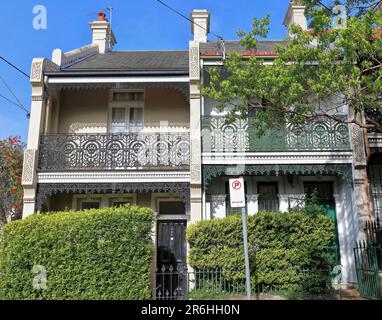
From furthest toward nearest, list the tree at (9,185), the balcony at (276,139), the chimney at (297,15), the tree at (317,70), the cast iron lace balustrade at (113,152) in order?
1. the chimney at (297,15)
2. the tree at (9,185)
3. the cast iron lace balustrade at (113,152)
4. the balcony at (276,139)
5. the tree at (317,70)

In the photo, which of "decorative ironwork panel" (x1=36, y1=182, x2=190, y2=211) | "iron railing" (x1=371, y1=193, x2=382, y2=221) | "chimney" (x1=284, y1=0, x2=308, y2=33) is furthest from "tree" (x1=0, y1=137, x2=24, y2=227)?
"chimney" (x1=284, y1=0, x2=308, y2=33)

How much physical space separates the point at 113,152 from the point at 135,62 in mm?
4559

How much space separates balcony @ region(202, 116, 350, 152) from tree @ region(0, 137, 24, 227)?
287 inches

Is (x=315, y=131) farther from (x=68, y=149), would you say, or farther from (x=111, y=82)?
(x=68, y=149)

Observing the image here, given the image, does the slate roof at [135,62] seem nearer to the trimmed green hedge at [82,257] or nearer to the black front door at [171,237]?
the black front door at [171,237]

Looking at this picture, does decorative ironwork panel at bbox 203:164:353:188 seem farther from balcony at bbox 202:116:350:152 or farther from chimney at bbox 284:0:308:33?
chimney at bbox 284:0:308:33

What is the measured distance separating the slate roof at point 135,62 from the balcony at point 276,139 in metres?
2.35

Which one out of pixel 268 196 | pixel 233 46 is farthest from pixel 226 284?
pixel 233 46

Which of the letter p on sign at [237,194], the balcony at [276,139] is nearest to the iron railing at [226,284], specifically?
the letter p on sign at [237,194]

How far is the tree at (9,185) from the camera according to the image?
568 inches

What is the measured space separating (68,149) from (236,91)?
236 inches

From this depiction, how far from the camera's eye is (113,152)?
12406 millimetres

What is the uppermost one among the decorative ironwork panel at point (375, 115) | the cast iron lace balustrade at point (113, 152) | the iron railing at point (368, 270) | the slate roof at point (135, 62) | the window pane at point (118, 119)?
the slate roof at point (135, 62)

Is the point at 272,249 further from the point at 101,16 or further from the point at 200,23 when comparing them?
the point at 101,16
